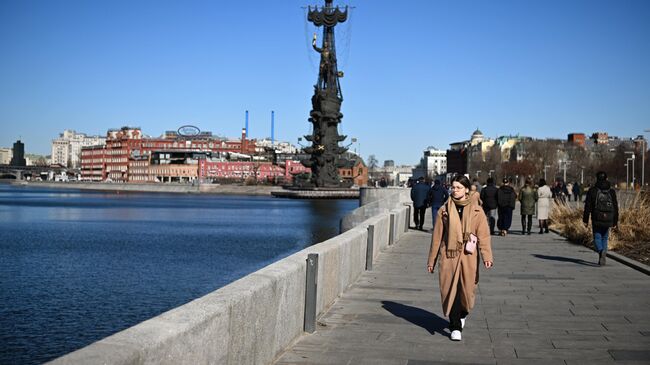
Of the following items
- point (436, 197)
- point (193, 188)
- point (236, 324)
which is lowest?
point (193, 188)

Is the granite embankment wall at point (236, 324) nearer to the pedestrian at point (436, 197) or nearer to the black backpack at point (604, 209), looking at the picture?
the black backpack at point (604, 209)

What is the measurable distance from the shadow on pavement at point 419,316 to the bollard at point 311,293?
137 centimetres

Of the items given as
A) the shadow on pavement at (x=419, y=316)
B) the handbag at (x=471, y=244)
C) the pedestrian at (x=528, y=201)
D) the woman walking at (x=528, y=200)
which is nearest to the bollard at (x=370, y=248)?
the shadow on pavement at (x=419, y=316)

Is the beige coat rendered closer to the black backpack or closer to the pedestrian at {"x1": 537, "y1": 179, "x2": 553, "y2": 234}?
the black backpack

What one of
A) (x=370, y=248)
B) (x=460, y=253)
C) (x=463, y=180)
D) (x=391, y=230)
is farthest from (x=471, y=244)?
(x=391, y=230)

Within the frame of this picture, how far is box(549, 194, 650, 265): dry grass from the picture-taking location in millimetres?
18753

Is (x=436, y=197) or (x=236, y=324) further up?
(x=436, y=197)

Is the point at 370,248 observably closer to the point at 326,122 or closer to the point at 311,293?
the point at 311,293

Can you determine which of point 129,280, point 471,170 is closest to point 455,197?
point 129,280

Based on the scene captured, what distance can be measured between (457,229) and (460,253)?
0.25 meters

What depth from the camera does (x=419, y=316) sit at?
1016 cm

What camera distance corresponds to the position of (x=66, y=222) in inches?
2151

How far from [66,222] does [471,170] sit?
146 m

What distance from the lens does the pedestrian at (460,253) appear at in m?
8.55
